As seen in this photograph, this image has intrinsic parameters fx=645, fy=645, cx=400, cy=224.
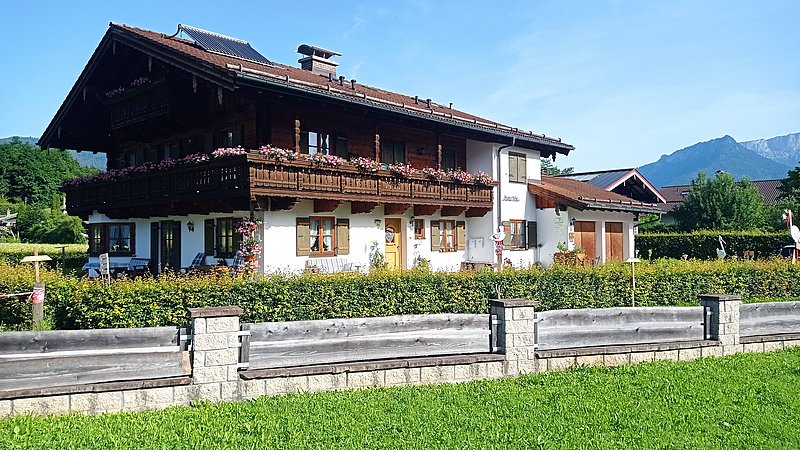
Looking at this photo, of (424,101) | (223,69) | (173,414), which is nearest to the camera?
(173,414)

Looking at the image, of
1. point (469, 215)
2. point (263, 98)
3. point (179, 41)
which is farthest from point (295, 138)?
point (469, 215)

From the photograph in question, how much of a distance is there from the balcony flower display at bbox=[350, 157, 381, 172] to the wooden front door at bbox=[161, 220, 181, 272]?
650 centimetres

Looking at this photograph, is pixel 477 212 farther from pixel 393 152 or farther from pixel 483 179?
pixel 393 152

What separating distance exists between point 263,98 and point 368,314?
25.6 feet

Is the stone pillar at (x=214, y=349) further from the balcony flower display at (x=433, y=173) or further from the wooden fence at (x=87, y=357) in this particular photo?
the balcony flower display at (x=433, y=173)

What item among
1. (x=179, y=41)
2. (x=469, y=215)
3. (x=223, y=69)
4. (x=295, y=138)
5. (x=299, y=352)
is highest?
(x=179, y=41)

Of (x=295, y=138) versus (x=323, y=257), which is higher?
(x=295, y=138)

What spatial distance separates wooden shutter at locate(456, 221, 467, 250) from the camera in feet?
77.6

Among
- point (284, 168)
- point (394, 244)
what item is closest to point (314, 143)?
point (284, 168)

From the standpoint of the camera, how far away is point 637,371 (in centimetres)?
959

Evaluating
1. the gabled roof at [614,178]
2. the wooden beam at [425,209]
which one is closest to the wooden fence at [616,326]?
the wooden beam at [425,209]

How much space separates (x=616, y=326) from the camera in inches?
400

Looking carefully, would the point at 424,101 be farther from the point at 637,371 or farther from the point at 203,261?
the point at 637,371

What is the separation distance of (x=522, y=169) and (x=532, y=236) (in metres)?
2.67
